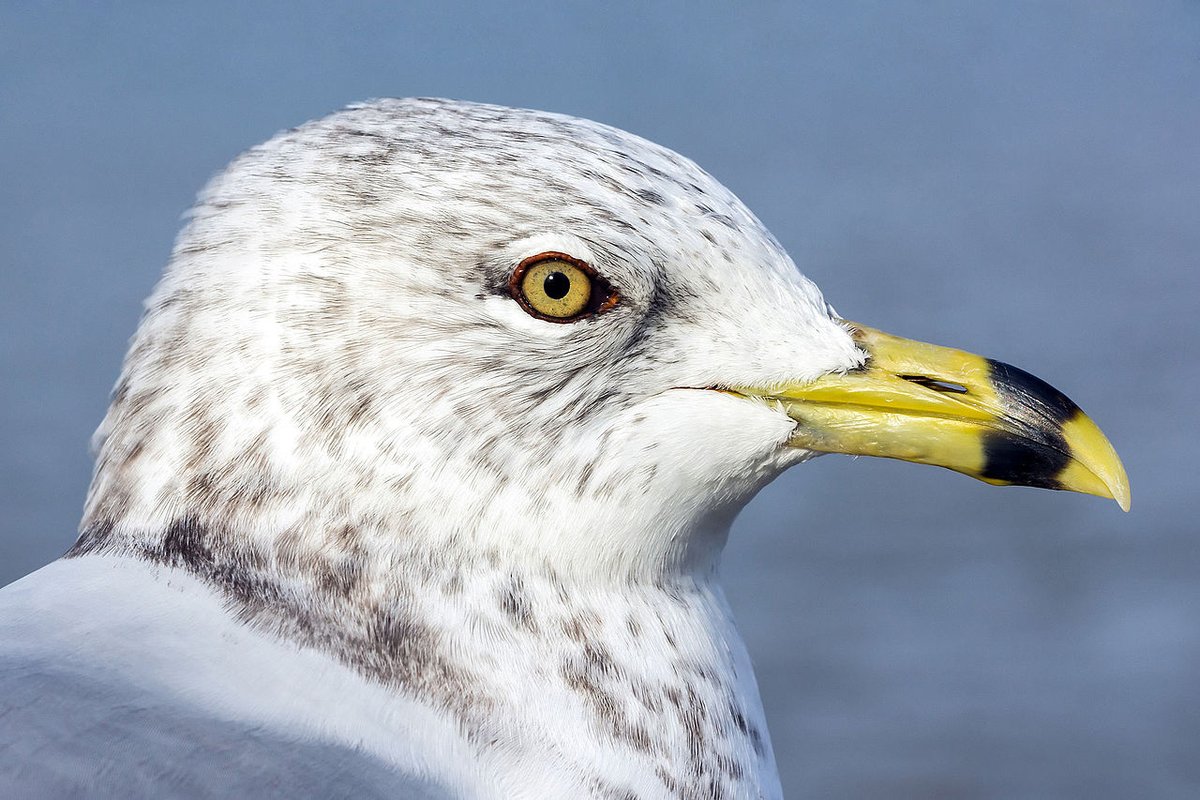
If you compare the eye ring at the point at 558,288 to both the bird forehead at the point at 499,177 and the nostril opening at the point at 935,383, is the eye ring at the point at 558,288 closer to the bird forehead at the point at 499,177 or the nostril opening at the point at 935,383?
the bird forehead at the point at 499,177

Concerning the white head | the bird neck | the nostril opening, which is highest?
the nostril opening

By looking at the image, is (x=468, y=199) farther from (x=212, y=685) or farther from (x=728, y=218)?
(x=212, y=685)

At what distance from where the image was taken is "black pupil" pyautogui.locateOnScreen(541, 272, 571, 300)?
3.88 ft

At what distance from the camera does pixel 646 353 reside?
48.2 inches

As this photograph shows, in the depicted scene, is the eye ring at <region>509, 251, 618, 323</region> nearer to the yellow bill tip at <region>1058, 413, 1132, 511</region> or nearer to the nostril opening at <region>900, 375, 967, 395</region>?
the nostril opening at <region>900, 375, 967, 395</region>

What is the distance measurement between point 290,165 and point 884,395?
60 centimetres

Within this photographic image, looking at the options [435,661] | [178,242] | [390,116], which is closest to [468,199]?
[390,116]

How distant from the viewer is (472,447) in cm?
116

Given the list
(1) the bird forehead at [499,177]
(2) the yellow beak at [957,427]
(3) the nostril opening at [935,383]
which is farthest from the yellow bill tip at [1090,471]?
(1) the bird forehead at [499,177]

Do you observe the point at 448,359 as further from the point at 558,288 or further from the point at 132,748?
the point at 132,748

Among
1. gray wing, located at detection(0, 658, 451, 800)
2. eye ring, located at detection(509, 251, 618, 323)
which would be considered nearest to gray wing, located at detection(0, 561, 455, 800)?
gray wing, located at detection(0, 658, 451, 800)

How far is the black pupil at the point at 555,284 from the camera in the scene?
118cm

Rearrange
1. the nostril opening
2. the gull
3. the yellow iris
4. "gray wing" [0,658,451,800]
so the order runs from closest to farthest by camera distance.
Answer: "gray wing" [0,658,451,800] → the gull → the yellow iris → the nostril opening

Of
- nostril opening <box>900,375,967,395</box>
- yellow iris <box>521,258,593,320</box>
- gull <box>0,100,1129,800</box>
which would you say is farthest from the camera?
nostril opening <box>900,375,967,395</box>
